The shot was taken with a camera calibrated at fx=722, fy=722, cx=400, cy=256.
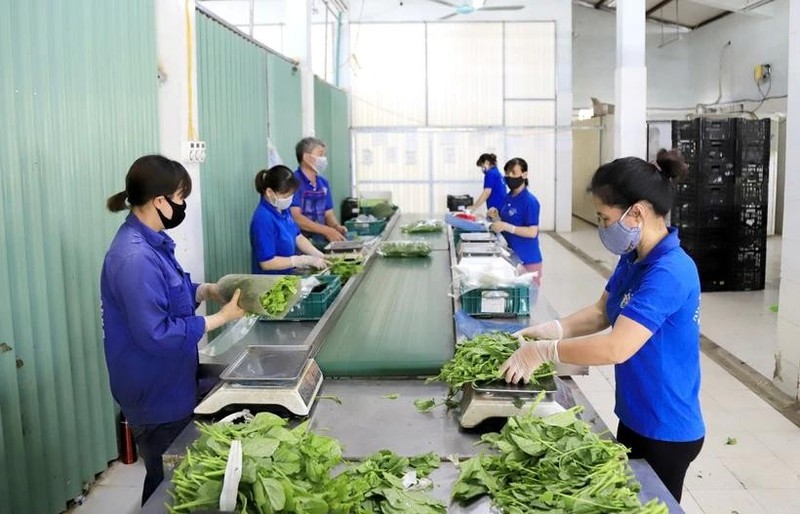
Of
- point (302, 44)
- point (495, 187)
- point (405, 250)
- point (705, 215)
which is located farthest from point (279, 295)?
point (705, 215)

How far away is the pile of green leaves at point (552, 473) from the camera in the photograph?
5.12 ft

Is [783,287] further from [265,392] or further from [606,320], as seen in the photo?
[265,392]

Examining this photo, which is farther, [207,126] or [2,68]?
[207,126]

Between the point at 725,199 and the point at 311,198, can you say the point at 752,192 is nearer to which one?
the point at 725,199

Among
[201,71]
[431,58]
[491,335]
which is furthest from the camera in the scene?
[431,58]

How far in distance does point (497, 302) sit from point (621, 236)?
115 cm

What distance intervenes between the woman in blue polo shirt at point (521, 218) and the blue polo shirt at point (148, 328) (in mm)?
3741

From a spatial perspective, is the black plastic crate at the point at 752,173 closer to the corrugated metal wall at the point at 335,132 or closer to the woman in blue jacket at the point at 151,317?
the corrugated metal wall at the point at 335,132

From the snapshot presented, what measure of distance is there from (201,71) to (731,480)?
13.1 ft

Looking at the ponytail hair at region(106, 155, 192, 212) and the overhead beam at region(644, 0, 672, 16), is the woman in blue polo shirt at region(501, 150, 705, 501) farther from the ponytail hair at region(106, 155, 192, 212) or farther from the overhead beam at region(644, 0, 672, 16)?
the overhead beam at region(644, 0, 672, 16)

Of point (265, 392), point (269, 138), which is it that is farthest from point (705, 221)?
point (265, 392)

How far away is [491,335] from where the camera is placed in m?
2.65

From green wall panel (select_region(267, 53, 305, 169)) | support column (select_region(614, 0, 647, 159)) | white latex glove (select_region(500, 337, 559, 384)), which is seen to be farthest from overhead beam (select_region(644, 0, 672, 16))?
white latex glove (select_region(500, 337, 559, 384))

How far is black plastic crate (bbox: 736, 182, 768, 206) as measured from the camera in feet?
27.1
